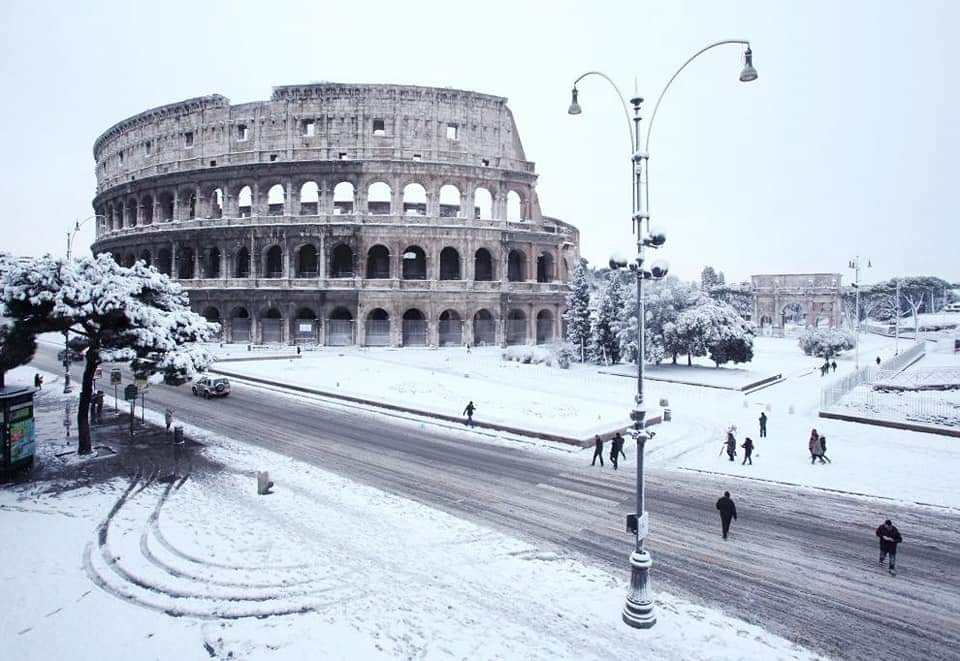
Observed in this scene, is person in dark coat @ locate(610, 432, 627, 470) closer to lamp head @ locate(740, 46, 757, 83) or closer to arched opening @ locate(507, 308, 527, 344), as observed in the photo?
lamp head @ locate(740, 46, 757, 83)

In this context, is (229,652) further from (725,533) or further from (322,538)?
(725,533)

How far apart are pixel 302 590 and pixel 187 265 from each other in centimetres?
5376

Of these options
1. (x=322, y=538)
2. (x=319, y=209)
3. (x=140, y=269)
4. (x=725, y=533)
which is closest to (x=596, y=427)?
(x=725, y=533)

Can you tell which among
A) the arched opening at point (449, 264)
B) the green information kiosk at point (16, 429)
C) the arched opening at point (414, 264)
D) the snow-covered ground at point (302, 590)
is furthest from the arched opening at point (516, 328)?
the green information kiosk at point (16, 429)

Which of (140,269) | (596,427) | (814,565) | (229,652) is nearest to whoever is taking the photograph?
(229,652)

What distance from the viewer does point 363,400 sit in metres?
26.6

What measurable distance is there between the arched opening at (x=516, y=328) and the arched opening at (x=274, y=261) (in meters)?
22.0

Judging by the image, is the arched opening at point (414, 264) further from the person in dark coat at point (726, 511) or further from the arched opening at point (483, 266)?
the person in dark coat at point (726, 511)

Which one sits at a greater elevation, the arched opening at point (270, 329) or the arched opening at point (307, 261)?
the arched opening at point (307, 261)

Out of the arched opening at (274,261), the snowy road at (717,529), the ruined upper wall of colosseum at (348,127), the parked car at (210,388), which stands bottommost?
the snowy road at (717,529)

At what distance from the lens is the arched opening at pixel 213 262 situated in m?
49.5

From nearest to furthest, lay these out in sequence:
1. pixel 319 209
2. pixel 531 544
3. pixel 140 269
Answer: pixel 531 544 < pixel 140 269 < pixel 319 209

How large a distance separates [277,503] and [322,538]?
8.61ft

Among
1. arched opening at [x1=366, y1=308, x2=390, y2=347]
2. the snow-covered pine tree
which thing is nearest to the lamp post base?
the snow-covered pine tree
